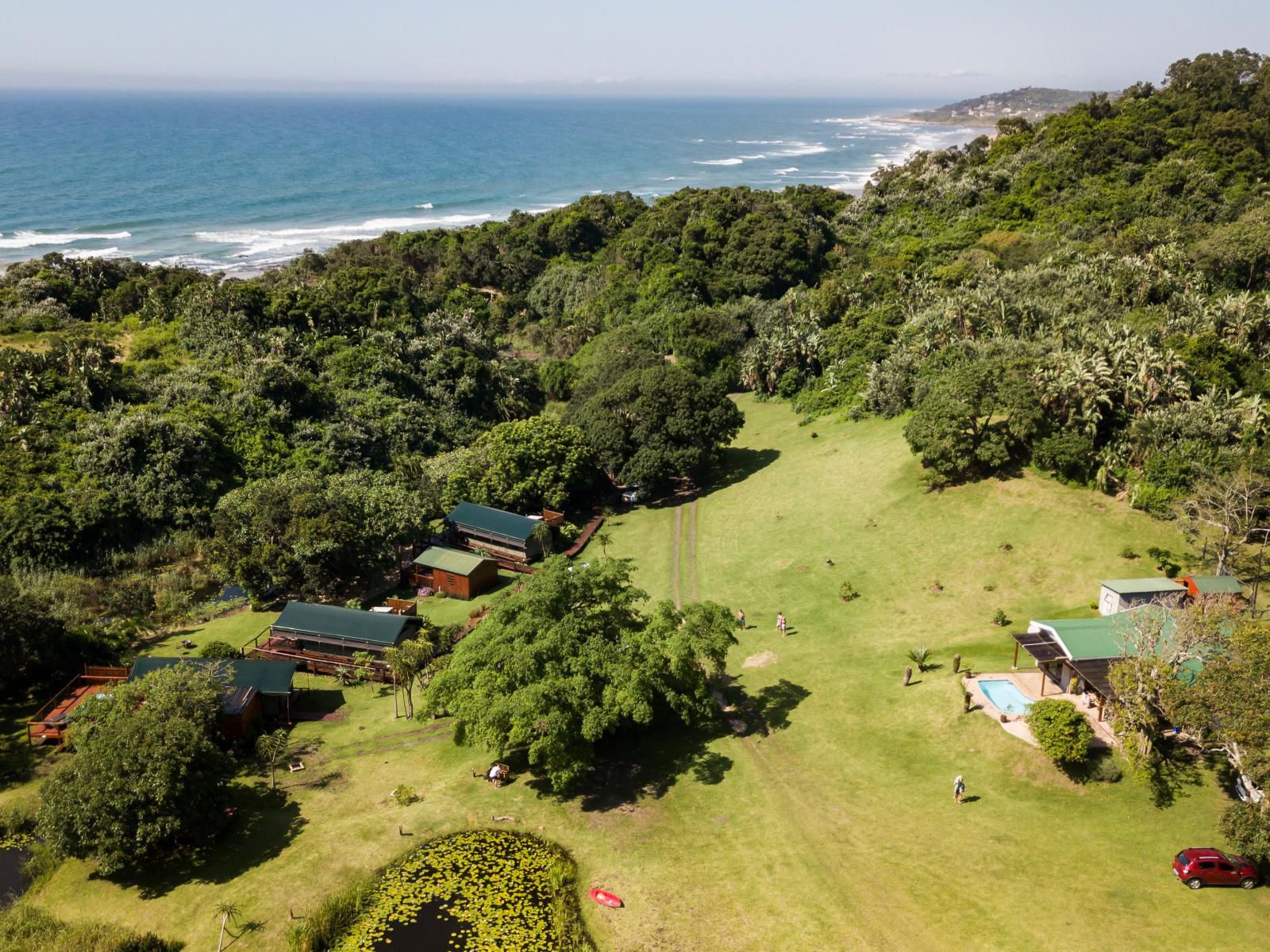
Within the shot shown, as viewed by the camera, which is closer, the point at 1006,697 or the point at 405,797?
the point at 405,797

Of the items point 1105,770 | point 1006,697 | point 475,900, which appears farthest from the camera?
point 1006,697

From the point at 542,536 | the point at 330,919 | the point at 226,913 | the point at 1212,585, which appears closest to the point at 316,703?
the point at 226,913

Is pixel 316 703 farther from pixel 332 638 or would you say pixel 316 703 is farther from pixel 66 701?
pixel 66 701

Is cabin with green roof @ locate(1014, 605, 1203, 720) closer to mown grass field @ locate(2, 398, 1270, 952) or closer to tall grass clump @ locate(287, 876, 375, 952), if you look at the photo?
mown grass field @ locate(2, 398, 1270, 952)

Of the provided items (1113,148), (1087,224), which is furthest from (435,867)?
(1113,148)

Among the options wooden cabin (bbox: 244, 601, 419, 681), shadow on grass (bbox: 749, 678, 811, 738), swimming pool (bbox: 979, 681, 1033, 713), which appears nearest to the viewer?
swimming pool (bbox: 979, 681, 1033, 713)

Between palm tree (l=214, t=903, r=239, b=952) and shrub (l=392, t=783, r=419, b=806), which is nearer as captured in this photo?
palm tree (l=214, t=903, r=239, b=952)

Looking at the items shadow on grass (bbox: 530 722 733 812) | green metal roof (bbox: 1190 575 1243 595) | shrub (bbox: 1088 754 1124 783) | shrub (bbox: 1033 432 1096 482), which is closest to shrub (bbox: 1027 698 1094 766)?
shrub (bbox: 1088 754 1124 783)
